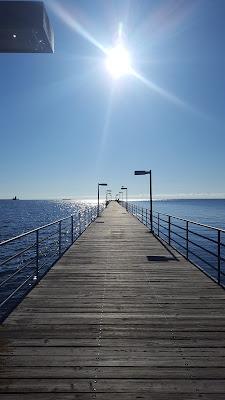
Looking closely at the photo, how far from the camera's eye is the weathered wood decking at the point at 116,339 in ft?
11.0

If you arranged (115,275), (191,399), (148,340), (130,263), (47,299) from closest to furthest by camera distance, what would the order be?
(191,399), (148,340), (47,299), (115,275), (130,263)

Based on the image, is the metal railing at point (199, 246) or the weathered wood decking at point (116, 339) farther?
the metal railing at point (199, 246)

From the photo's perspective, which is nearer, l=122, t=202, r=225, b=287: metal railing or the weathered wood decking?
the weathered wood decking

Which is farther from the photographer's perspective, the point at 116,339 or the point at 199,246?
the point at 199,246

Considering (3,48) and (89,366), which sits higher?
(3,48)

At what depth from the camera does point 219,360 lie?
3859 mm

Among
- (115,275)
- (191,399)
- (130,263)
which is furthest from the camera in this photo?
(130,263)

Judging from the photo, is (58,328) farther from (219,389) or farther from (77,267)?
(77,267)

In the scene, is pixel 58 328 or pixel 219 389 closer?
pixel 219 389

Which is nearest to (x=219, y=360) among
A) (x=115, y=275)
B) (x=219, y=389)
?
(x=219, y=389)

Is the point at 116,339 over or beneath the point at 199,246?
beneath

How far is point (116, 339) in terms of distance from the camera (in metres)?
4.50

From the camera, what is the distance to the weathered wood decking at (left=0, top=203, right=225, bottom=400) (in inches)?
132

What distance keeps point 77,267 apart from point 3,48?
5.31 meters
